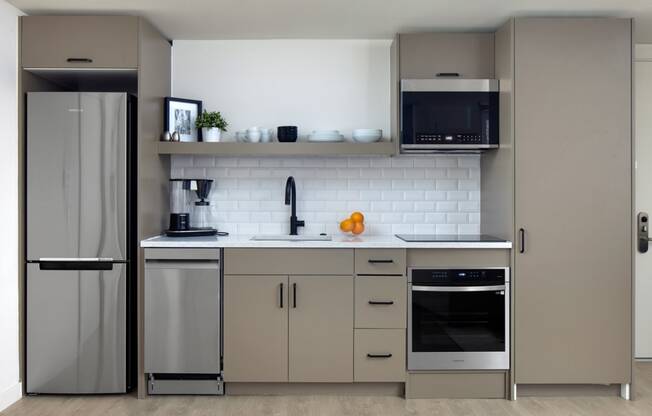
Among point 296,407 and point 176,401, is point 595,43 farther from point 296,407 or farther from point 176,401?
point 176,401

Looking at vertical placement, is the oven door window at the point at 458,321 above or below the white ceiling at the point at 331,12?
below

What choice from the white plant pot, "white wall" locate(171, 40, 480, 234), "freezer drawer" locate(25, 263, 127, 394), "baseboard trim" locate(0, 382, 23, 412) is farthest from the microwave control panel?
"baseboard trim" locate(0, 382, 23, 412)

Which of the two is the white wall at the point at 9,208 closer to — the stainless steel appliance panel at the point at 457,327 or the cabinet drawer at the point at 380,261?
the cabinet drawer at the point at 380,261

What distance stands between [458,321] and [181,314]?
1655mm

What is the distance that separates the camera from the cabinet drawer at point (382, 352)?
338cm

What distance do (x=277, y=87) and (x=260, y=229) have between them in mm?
1011

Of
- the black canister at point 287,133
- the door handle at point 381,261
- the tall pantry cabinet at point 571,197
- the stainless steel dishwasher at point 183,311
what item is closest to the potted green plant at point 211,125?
Result: the black canister at point 287,133

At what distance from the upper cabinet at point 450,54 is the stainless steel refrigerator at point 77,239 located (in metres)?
1.80

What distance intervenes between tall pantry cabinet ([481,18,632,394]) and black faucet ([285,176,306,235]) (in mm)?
1408

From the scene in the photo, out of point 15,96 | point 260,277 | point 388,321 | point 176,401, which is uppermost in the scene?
point 15,96

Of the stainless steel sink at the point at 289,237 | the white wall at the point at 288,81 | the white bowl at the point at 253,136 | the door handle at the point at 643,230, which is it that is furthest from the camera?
the door handle at the point at 643,230

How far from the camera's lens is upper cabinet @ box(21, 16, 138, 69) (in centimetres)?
335

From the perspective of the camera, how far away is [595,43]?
10.9 feet

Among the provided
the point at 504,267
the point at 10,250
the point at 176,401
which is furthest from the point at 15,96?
the point at 504,267
